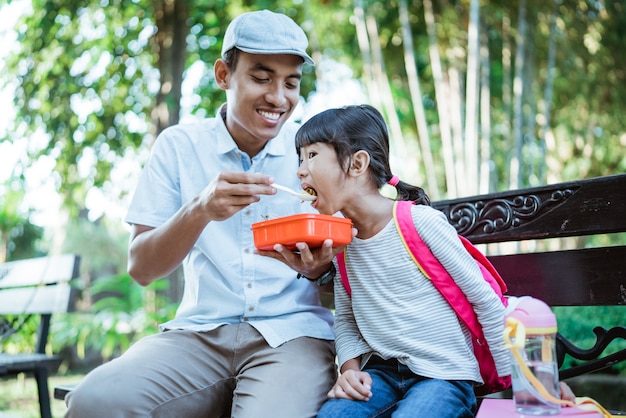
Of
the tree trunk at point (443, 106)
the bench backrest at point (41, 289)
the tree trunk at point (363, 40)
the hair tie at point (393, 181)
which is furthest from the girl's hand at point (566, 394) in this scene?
the tree trunk at point (363, 40)

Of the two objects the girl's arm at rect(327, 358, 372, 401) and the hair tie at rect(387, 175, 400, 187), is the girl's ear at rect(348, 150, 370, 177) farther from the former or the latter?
the girl's arm at rect(327, 358, 372, 401)

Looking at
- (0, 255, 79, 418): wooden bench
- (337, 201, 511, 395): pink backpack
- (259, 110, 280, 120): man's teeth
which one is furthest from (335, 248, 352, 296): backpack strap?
(0, 255, 79, 418): wooden bench

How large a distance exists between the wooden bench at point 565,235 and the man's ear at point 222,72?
976mm

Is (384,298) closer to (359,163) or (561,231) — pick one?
(359,163)

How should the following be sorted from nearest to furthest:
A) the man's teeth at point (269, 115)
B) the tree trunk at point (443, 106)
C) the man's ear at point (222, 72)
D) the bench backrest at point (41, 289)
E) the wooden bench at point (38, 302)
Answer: the man's teeth at point (269, 115) → the man's ear at point (222, 72) → the wooden bench at point (38, 302) → the bench backrest at point (41, 289) → the tree trunk at point (443, 106)

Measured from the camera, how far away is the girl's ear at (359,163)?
1.86 metres

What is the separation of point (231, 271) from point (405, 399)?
702mm

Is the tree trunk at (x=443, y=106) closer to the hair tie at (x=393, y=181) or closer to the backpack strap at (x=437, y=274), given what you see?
the hair tie at (x=393, y=181)

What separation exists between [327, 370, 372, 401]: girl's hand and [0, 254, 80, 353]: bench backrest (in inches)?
79.2

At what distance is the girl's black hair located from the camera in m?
1.85

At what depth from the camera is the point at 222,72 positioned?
7.48 feet

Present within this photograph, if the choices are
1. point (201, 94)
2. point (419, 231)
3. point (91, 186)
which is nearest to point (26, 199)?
point (91, 186)

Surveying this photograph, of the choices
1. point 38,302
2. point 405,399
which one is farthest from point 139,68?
point 405,399

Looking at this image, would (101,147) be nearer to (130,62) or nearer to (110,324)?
(130,62)
